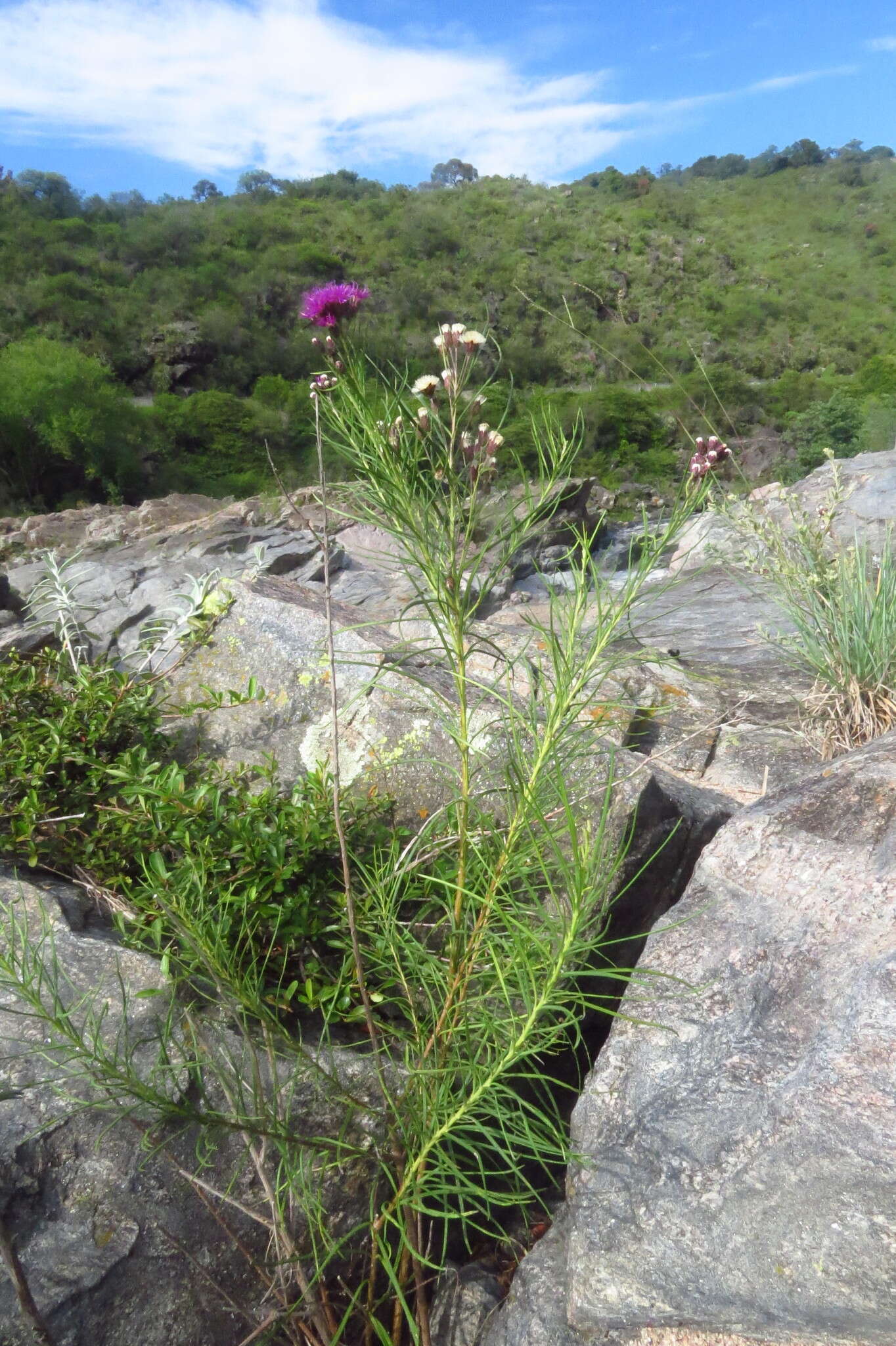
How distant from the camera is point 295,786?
2.08m

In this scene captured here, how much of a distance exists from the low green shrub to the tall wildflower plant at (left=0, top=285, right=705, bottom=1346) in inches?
4.1

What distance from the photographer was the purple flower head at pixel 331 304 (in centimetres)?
111

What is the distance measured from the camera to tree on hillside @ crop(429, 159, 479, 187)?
86.2 m

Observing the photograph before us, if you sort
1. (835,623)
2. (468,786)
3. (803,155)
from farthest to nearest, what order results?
1. (803,155)
2. (835,623)
3. (468,786)

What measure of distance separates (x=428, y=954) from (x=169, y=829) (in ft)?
2.69

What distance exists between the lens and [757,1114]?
143 cm

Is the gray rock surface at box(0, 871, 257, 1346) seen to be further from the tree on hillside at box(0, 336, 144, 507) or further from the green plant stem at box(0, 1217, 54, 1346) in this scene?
the tree on hillside at box(0, 336, 144, 507)

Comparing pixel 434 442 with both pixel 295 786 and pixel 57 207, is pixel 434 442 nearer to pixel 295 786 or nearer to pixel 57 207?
pixel 295 786

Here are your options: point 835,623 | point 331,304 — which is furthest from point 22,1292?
point 835,623

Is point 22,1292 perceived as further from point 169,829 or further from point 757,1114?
point 757,1114

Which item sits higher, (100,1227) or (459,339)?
(459,339)

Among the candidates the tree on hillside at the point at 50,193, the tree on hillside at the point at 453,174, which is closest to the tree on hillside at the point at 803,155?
the tree on hillside at the point at 453,174

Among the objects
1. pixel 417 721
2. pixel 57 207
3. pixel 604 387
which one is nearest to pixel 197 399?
pixel 604 387

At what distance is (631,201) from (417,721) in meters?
92.8
